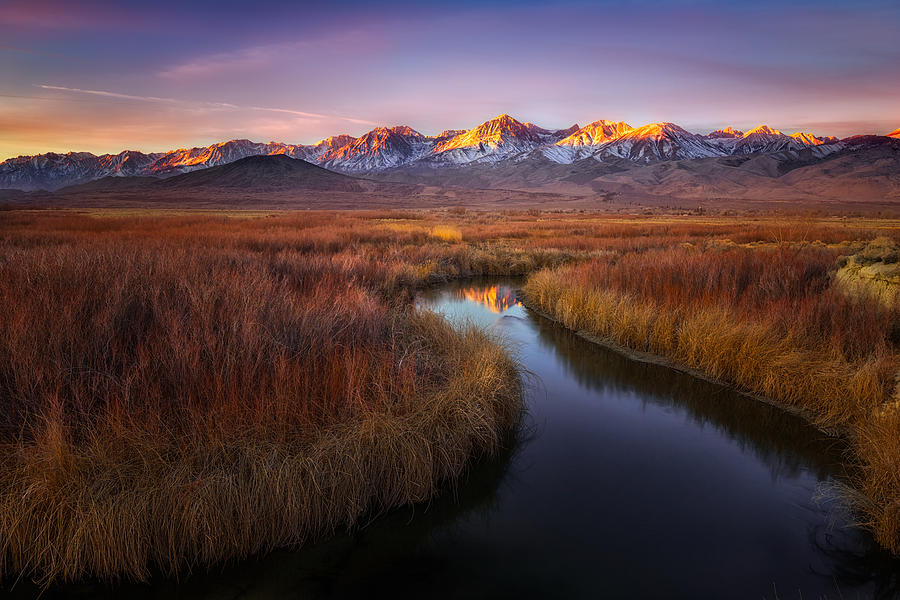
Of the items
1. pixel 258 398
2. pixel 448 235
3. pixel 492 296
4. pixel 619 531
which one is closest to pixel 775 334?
pixel 619 531

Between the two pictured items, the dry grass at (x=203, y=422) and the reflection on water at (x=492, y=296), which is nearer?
the dry grass at (x=203, y=422)

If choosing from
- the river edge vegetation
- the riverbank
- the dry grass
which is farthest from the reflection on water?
the dry grass

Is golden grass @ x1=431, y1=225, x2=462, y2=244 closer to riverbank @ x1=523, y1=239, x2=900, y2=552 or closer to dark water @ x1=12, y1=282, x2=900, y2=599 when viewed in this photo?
riverbank @ x1=523, y1=239, x2=900, y2=552

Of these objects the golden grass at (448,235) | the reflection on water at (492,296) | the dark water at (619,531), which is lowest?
the dark water at (619,531)

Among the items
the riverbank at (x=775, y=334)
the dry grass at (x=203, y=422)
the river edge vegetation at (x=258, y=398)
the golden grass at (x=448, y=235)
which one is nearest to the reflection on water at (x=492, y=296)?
the riverbank at (x=775, y=334)

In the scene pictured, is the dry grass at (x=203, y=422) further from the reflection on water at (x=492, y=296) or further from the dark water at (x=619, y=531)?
the reflection on water at (x=492, y=296)

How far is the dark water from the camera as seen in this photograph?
468 centimetres

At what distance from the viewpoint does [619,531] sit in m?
5.52

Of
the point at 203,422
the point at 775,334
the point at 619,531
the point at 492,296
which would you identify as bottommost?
the point at 619,531

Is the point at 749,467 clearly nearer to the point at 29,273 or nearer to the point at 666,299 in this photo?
the point at 666,299

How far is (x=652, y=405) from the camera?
894cm

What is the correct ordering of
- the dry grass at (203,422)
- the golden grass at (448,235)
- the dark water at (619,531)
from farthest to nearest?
1. the golden grass at (448,235)
2. the dark water at (619,531)
3. the dry grass at (203,422)

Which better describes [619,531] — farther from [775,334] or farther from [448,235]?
[448,235]

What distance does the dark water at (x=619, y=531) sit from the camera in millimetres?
4676
